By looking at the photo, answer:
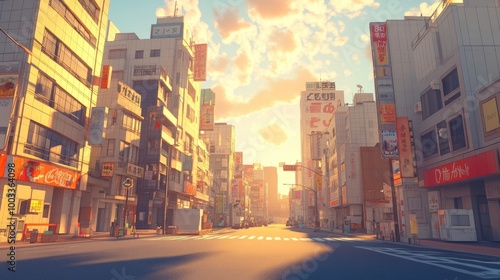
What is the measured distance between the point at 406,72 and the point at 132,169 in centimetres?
3174

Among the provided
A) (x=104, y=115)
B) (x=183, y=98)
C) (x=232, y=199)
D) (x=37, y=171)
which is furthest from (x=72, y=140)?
(x=232, y=199)

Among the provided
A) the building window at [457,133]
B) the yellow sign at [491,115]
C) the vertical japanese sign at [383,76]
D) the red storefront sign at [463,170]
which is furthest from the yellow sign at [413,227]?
the vertical japanese sign at [383,76]

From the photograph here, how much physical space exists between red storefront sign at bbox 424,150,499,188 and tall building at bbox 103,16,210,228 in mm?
31360

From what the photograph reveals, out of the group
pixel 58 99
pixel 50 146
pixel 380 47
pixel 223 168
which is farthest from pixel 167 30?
pixel 223 168

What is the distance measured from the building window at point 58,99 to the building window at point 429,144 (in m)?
31.3

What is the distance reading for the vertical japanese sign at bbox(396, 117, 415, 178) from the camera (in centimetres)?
2773

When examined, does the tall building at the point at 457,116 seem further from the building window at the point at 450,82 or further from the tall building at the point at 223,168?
the tall building at the point at 223,168

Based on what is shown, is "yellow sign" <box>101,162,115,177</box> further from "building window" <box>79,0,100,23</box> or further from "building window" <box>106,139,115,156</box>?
"building window" <box>79,0,100,23</box>

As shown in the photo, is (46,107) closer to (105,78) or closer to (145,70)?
(105,78)

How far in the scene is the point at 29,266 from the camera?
367 inches

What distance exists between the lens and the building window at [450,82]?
2430 cm

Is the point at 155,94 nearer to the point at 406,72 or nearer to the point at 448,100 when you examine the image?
the point at 406,72

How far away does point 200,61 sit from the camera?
59094 mm

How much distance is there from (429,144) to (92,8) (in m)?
34.6
